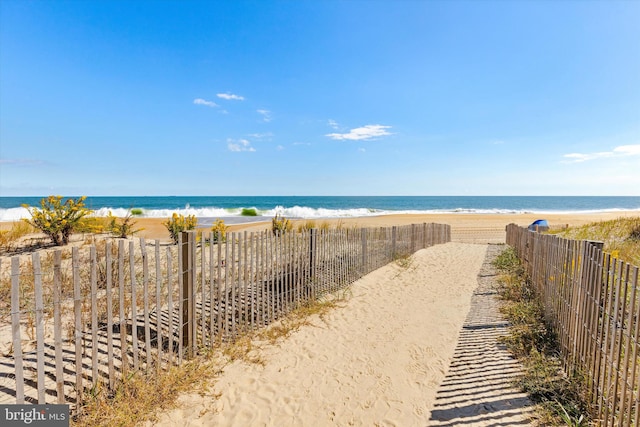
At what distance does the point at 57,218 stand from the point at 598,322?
14395mm

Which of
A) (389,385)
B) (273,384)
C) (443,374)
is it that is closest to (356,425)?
(389,385)

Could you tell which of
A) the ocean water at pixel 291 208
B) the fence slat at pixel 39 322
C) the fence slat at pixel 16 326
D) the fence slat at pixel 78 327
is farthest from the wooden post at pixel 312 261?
the ocean water at pixel 291 208

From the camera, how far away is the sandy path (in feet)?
11.8

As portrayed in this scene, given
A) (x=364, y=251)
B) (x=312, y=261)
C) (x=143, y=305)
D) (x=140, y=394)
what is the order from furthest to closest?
(x=364, y=251) → (x=312, y=261) → (x=143, y=305) → (x=140, y=394)

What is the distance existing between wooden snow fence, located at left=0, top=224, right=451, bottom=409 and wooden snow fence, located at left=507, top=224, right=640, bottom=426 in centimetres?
447

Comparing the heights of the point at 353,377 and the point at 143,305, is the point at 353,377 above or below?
below

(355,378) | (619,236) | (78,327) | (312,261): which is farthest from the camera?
(619,236)

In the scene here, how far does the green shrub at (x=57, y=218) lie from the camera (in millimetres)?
11217

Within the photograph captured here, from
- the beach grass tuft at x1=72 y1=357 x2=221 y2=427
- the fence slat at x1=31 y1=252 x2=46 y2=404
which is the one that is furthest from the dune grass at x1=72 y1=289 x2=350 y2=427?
the fence slat at x1=31 y1=252 x2=46 y2=404

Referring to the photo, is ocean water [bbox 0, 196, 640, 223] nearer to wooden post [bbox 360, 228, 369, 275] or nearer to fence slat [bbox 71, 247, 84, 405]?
wooden post [bbox 360, 228, 369, 275]

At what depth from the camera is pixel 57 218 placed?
11359 mm

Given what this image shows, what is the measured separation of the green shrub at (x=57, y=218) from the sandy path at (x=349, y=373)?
10300 millimetres

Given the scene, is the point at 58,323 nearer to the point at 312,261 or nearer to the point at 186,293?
the point at 186,293

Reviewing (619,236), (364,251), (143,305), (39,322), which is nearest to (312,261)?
(364,251)
